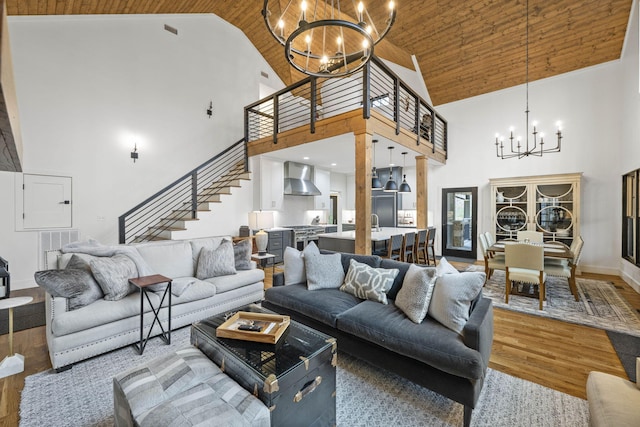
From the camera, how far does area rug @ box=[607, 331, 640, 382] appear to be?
2.33 meters

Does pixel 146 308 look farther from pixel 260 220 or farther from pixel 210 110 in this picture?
pixel 210 110

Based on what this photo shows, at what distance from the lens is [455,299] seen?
2035mm

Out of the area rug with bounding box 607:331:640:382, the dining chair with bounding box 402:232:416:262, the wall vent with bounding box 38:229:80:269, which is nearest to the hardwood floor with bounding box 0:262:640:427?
the area rug with bounding box 607:331:640:382

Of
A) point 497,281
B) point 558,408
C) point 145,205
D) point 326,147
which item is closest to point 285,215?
point 326,147

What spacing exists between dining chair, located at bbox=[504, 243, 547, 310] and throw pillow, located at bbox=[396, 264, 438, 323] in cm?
217

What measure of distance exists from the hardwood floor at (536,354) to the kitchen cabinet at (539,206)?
11.4ft

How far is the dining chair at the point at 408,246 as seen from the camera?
5211 millimetres

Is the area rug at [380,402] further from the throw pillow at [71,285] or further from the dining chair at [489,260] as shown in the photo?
the dining chair at [489,260]

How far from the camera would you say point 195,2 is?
5.98 metres

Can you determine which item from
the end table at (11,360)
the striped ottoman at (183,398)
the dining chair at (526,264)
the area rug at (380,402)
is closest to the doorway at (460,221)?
the dining chair at (526,264)

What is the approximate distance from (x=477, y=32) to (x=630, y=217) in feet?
14.7

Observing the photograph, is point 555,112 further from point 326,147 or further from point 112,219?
point 112,219

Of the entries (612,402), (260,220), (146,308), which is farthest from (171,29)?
(612,402)

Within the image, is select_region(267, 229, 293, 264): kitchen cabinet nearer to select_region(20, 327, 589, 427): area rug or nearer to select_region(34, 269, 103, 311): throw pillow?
select_region(34, 269, 103, 311): throw pillow
